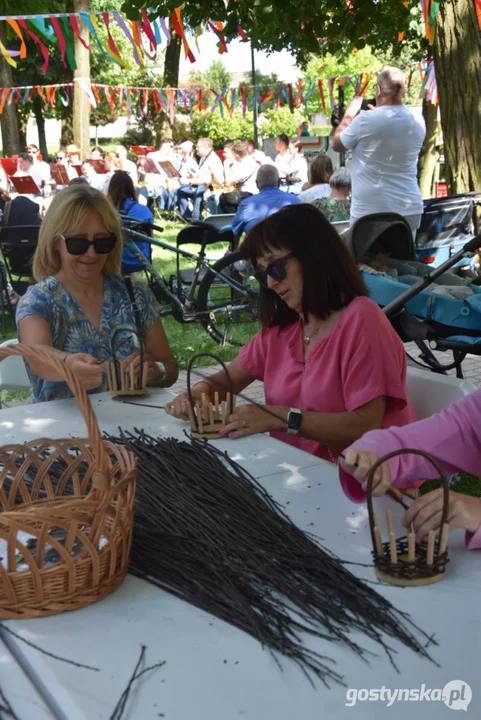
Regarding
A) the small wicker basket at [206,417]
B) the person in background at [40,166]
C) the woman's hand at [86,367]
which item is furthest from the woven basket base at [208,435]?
the person in background at [40,166]

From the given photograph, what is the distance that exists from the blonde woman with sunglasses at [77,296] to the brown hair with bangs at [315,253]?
0.67 m

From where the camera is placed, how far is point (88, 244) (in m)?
2.85

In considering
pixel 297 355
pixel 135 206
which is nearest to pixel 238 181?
A: pixel 135 206

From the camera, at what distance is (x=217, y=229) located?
788 centimetres

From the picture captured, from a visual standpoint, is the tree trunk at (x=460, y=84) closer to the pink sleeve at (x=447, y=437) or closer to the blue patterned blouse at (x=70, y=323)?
the blue patterned blouse at (x=70, y=323)

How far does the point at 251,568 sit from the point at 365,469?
1.11 feet

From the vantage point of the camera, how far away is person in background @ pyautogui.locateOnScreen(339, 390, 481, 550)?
1.50m

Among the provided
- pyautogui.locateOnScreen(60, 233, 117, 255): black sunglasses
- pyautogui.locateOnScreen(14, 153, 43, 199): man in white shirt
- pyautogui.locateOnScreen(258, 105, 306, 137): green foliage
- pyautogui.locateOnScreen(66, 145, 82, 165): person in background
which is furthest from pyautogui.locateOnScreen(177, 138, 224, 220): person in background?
pyautogui.locateOnScreen(258, 105, 306, 137): green foliage

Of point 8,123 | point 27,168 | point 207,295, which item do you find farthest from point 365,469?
point 8,123

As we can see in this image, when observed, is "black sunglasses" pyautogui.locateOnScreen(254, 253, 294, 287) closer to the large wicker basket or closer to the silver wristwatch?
the silver wristwatch

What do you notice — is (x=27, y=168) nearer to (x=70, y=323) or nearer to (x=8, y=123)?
(x=8, y=123)

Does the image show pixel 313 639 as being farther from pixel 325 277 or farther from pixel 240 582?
pixel 325 277

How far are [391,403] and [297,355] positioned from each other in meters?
0.35

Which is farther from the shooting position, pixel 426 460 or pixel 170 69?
pixel 170 69
